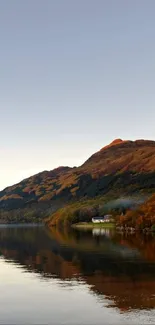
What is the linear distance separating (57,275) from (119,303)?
31010 mm

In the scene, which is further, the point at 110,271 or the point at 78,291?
the point at 110,271

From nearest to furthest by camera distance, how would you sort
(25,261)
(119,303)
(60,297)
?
(119,303), (60,297), (25,261)

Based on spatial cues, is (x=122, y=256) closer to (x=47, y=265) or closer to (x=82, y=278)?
(x=47, y=265)

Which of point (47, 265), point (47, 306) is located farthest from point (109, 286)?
point (47, 265)

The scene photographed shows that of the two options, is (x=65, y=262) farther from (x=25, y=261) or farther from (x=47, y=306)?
(x=47, y=306)

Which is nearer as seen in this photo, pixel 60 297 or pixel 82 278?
pixel 60 297

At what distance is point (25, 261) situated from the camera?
390 ft

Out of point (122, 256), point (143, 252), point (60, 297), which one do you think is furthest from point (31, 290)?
point (143, 252)

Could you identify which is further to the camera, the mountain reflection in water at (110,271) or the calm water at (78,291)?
the mountain reflection in water at (110,271)

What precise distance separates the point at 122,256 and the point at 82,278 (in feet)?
139

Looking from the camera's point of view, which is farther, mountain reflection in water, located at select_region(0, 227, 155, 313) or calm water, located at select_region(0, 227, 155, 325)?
mountain reflection in water, located at select_region(0, 227, 155, 313)

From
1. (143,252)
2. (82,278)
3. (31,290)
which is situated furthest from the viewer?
(143,252)

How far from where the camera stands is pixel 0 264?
111062 mm

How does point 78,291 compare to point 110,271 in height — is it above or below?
below
